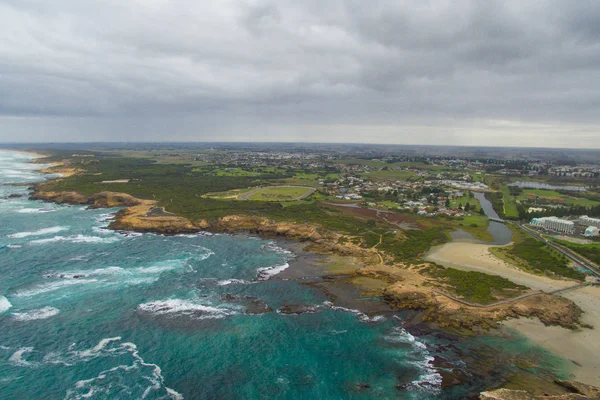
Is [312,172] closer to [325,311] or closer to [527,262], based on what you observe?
[527,262]

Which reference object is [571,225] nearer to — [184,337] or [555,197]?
[555,197]

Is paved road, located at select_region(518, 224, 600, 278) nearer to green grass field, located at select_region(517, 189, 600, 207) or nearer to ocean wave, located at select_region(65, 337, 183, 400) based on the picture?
green grass field, located at select_region(517, 189, 600, 207)

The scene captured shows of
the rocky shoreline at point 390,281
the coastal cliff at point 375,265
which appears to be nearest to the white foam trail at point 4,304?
the rocky shoreline at point 390,281

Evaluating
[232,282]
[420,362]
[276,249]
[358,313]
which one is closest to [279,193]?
[276,249]

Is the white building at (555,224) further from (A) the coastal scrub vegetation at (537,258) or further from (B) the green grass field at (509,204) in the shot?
(A) the coastal scrub vegetation at (537,258)

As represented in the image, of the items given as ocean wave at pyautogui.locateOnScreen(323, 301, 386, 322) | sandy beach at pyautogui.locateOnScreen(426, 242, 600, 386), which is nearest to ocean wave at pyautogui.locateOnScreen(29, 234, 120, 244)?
ocean wave at pyautogui.locateOnScreen(323, 301, 386, 322)

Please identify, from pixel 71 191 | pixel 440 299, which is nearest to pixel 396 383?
pixel 440 299
